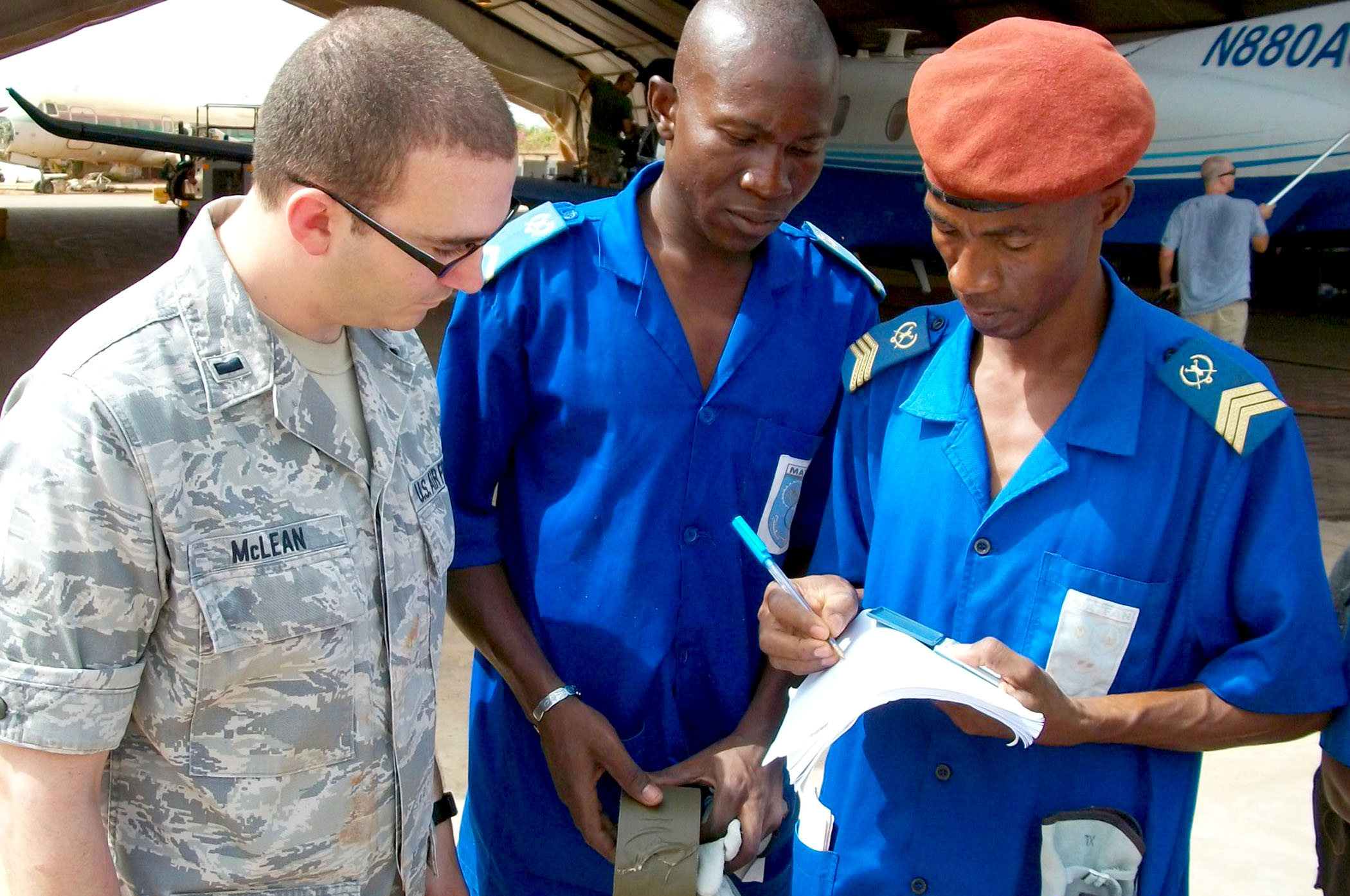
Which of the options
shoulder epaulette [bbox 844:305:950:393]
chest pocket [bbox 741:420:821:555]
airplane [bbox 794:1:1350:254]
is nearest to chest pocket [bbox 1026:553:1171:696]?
shoulder epaulette [bbox 844:305:950:393]

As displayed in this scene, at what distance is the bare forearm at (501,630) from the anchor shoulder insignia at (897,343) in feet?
1.96

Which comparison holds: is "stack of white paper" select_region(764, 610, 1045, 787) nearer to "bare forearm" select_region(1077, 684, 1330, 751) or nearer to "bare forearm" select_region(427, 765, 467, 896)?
"bare forearm" select_region(1077, 684, 1330, 751)

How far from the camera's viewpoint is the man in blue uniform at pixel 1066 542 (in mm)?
1312

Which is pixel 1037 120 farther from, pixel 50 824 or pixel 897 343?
pixel 50 824

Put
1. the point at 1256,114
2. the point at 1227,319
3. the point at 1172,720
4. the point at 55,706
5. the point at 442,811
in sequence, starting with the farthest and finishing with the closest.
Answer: the point at 1256,114 < the point at 1227,319 < the point at 442,811 < the point at 1172,720 < the point at 55,706

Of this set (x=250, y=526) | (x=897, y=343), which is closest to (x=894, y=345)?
(x=897, y=343)

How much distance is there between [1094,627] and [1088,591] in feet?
0.14

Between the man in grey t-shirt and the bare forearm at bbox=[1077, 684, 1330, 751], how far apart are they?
791cm

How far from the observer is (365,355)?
137cm

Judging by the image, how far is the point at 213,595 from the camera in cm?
113

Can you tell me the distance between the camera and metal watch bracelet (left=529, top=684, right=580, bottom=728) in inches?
62.9

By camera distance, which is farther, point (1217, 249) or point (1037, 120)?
point (1217, 249)

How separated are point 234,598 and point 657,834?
0.67 m

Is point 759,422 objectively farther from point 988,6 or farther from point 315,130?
point 988,6
